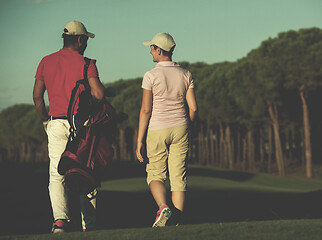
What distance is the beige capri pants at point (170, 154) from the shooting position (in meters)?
7.37

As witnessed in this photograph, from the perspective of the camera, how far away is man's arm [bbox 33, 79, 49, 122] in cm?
721

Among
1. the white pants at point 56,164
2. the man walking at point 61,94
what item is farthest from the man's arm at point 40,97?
the white pants at point 56,164

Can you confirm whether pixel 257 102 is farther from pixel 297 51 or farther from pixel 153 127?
pixel 153 127

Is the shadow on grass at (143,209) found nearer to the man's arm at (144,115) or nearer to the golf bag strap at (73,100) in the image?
the man's arm at (144,115)

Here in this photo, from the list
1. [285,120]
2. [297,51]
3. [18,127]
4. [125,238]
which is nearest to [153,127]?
[125,238]

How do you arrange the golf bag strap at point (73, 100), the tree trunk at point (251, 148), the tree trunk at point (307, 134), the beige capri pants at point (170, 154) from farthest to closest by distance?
the tree trunk at point (251, 148)
the tree trunk at point (307, 134)
the beige capri pants at point (170, 154)
the golf bag strap at point (73, 100)

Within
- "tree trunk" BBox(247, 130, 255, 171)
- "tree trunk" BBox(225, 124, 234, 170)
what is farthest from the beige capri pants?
"tree trunk" BBox(225, 124, 234, 170)

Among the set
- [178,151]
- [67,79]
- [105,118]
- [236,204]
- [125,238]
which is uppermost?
[67,79]

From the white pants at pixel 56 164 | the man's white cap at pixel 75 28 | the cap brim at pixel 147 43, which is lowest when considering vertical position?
the white pants at pixel 56 164

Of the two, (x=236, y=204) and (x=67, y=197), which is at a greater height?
(x=67, y=197)

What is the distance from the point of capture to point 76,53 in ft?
23.4

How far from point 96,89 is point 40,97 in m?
0.89

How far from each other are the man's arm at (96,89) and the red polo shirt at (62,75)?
0.07 m

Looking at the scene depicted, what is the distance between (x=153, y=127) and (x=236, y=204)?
10308 millimetres
